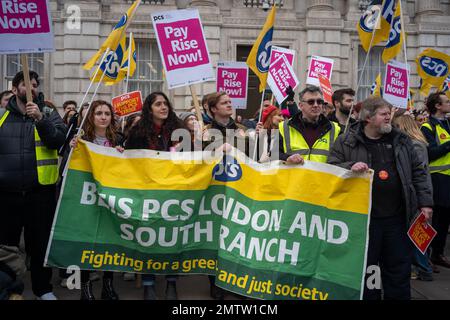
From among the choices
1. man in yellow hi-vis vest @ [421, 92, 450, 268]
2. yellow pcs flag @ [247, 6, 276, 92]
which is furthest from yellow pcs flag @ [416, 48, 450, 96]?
yellow pcs flag @ [247, 6, 276, 92]

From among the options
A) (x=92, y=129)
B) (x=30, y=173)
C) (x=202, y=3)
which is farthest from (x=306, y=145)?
(x=202, y=3)

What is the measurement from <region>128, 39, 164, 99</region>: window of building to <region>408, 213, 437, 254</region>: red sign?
14039 mm

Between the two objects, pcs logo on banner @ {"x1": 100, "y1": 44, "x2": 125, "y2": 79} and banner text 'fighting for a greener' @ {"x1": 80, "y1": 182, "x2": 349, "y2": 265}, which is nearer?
banner text 'fighting for a greener' @ {"x1": 80, "y1": 182, "x2": 349, "y2": 265}

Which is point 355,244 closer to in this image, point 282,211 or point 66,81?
point 282,211

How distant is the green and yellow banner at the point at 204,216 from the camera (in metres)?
4.48

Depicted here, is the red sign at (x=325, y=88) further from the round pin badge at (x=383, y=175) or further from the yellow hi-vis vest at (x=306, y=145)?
the round pin badge at (x=383, y=175)

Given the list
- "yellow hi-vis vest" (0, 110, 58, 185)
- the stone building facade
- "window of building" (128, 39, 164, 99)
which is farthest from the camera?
"window of building" (128, 39, 164, 99)

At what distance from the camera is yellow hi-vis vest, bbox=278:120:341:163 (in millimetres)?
4906

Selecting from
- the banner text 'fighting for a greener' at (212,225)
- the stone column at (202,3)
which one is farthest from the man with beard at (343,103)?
the stone column at (202,3)

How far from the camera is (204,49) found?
19.3ft

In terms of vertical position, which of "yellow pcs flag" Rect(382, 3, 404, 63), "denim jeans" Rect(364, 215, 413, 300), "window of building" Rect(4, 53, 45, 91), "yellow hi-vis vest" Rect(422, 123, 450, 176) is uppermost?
"yellow pcs flag" Rect(382, 3, 404, 63)

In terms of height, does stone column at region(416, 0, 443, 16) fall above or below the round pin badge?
above

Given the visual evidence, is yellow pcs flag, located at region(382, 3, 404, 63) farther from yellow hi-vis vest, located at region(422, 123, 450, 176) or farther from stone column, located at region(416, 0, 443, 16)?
stone column, located at region(416, 0, 443, 16)
